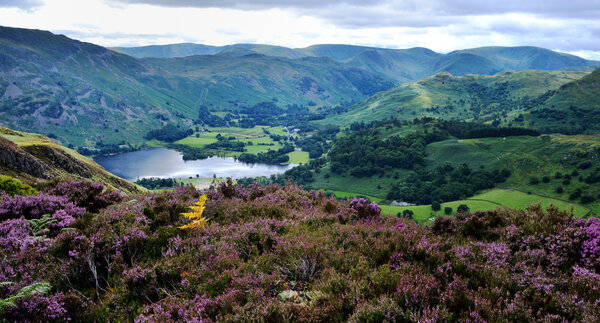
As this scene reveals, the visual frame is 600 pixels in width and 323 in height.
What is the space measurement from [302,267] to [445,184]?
621ft

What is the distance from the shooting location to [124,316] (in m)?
6.30

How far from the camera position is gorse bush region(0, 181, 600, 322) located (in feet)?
18.4

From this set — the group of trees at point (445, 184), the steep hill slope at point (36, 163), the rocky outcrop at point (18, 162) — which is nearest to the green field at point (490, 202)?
the group of trees at point (445, 184)

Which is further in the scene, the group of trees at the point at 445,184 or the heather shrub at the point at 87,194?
the group of trees at the point at 445,184

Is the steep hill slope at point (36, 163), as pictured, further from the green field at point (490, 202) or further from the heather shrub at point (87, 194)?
the green field at point (490, 202)

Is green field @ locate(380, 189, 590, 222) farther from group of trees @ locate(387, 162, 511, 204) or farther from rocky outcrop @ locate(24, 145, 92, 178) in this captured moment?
rocky outcrop @ locate(24, 145, 92, 178)

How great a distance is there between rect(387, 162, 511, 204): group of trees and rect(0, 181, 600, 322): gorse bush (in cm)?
16701

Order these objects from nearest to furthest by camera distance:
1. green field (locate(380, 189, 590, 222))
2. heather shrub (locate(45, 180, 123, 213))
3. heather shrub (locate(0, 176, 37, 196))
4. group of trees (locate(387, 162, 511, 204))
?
heather shrub (locate(45, 180, 123, 213)) < heather shrub (locate(0, 176, 37, 196)) < green field (locate(380, 189, 590, 222)) < group of trees (locate(387, 162, 511, 204))

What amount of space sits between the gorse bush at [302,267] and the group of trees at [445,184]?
6575 inches

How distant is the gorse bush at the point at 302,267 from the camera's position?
18.4ft

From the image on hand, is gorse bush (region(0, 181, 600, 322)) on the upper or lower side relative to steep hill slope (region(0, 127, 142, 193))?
upper

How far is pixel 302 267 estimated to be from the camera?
7.38 metres

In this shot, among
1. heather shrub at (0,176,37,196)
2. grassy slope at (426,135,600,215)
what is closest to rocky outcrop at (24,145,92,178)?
heather shrub at (0,176,37,196)

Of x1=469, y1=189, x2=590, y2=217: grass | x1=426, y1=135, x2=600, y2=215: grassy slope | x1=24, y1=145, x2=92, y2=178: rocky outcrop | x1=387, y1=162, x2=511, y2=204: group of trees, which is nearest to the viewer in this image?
x1=24, y1=145, x2=92, y2=178: rocky outcrop
